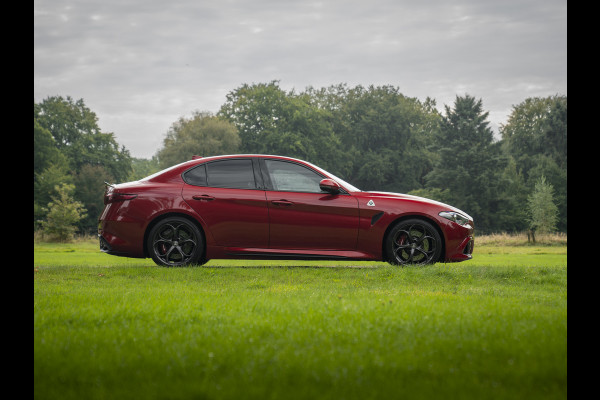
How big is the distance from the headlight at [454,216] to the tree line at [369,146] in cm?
4505

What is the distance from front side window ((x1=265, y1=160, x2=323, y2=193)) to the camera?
9750 mm

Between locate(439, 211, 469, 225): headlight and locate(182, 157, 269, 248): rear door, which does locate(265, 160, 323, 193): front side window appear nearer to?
locate(182, 157, 269, 248): rear door

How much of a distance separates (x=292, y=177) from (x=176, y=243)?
6.81 ft

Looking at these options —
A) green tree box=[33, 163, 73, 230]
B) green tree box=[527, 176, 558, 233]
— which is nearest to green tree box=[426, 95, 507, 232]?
green tree box=[527, 176, 558, 233]

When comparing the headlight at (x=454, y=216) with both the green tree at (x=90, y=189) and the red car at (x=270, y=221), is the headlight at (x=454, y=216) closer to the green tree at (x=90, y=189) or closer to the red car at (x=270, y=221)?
the red car at (x=270, y=221)

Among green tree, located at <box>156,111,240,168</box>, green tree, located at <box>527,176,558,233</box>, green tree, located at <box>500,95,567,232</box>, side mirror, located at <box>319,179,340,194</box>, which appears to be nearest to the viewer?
side mirror, located at <box>319,179,340,194</box>

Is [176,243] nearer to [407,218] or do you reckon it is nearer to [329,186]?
[329,186]

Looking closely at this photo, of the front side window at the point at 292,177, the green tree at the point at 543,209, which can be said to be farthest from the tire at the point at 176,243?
the green tree at the point at 543,209

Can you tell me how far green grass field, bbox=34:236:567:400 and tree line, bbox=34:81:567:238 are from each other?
4802 cm

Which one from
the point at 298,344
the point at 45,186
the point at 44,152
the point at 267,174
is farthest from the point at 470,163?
the point at 298,344

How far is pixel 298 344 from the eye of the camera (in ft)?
14.5

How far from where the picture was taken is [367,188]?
231 feet
